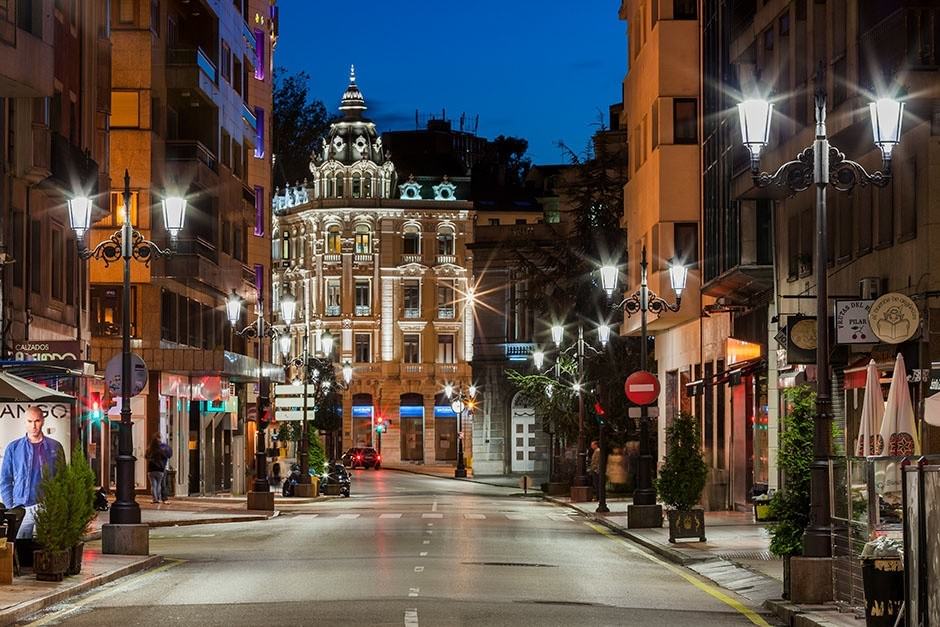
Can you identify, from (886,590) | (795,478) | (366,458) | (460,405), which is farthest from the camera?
(366,458)

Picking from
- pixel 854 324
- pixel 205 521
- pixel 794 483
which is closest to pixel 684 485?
pixel 854 324

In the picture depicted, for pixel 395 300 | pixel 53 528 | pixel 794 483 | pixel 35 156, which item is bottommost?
pixel 53 528

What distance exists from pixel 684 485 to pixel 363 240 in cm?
9337

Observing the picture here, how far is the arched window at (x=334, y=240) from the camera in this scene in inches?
4882

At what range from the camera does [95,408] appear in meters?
50.3

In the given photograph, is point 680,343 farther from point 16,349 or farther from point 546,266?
point 16,349

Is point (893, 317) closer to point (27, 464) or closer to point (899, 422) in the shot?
point (899, 422)

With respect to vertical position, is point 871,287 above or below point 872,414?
above

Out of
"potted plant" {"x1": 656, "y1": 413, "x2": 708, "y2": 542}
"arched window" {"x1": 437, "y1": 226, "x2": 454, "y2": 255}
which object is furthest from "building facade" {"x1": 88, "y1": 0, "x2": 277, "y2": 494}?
"arched window" {"x1": 437, "y1": 226, "x2": 454, "y2": 255}

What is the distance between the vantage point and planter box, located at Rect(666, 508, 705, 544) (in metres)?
31.5

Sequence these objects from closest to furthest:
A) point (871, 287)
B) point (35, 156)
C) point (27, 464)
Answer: point (27, 464)
point (871, 287)
point (35, 156)

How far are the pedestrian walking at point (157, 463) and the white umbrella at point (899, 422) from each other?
27.7 meters

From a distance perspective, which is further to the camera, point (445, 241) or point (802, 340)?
point (445, 241)

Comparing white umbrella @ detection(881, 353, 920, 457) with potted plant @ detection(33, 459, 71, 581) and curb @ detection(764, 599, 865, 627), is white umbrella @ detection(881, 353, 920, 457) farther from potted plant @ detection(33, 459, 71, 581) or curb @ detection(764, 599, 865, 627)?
potted plant @ detection(33, 459, 71, 581)
